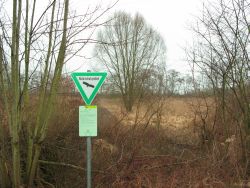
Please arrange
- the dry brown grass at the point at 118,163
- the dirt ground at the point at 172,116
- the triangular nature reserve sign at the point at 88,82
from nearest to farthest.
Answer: the triangular nature reserve sign at the point at 88,82, the dry brown grass at the point at 118,163, the dirt ground at the point at 172,116

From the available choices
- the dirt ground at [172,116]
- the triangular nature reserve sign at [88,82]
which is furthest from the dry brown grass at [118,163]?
the triangular nature reserve sign at [88,82]

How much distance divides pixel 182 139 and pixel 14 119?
754cm

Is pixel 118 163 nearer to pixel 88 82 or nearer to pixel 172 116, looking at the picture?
pixel 88 82

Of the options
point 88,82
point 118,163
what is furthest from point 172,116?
point 88,82

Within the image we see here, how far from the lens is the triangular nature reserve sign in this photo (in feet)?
17.1

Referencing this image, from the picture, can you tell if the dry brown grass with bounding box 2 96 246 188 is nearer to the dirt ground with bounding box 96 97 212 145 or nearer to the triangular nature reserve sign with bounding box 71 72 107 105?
the dirt ground with bounding box 96 97 212 145

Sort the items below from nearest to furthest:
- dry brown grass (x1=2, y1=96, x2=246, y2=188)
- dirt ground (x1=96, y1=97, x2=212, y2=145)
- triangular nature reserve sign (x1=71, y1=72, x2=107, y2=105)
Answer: triangular nature reserve sign (x1=71, y1=72, x2=107, y2=105) < dry brown grass (x1=2, y1=96, x2=246, y2=188) < dirt ground (x1=96, y1=97, x2=212, y2=145)

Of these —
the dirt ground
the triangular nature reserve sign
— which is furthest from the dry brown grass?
the triangular nature reserve sign

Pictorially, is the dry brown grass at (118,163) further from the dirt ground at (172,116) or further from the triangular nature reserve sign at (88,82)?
the triangular nature reserve sign at (88,82)

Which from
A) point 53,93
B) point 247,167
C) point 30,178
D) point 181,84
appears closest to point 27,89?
point 53,93

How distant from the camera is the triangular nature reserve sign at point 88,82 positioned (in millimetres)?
5219

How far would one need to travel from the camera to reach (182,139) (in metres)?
11.7

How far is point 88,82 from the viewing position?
17.2 ft

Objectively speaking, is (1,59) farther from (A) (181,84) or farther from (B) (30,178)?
(A) (181,84)
